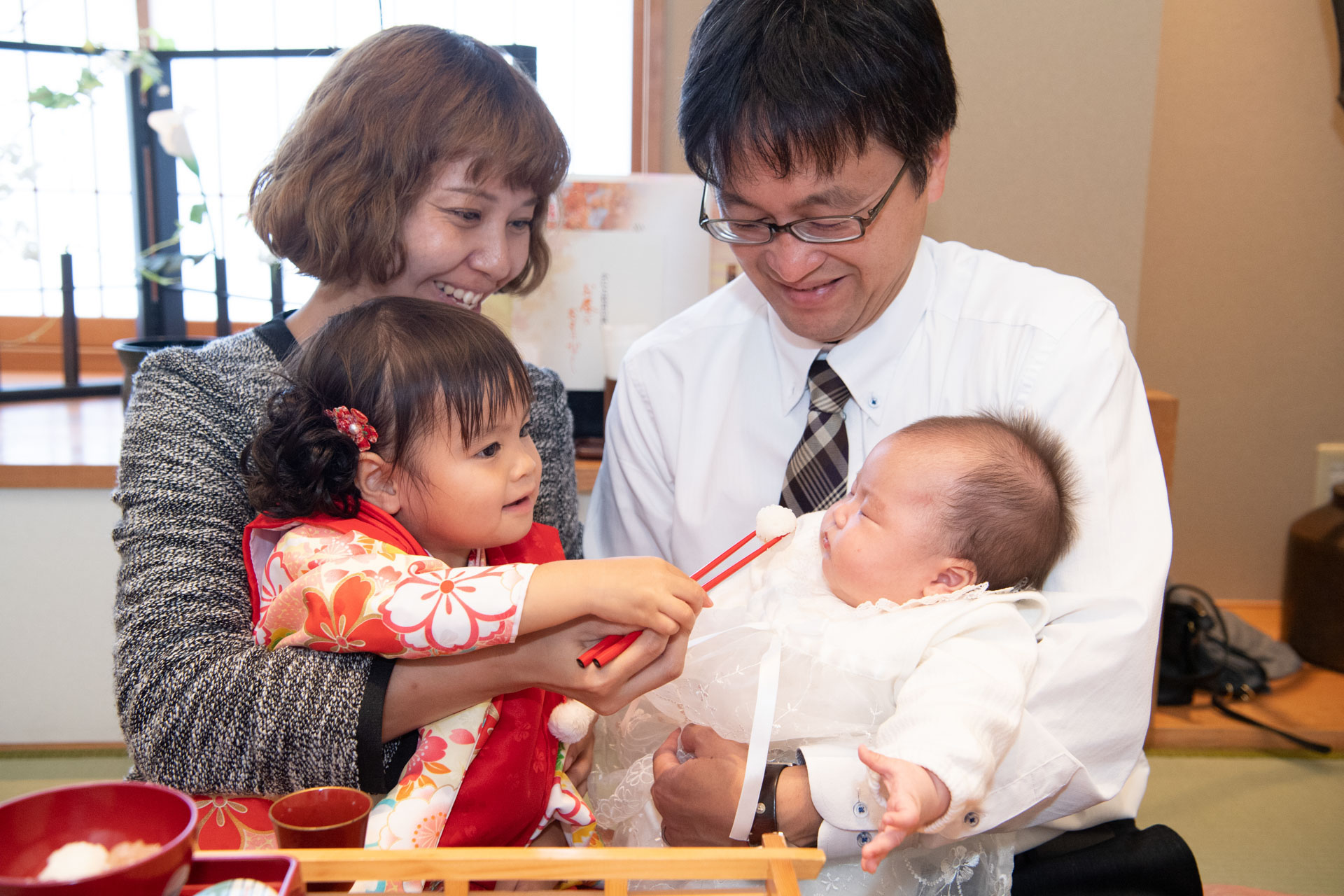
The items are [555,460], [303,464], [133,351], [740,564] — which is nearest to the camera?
[303,464]

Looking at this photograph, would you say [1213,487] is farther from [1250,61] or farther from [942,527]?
[942,527]

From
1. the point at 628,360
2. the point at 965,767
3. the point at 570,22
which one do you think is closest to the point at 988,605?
the point at 965,767

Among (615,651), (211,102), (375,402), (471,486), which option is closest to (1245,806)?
(615,651)

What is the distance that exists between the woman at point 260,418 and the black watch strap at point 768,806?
7.7 inches

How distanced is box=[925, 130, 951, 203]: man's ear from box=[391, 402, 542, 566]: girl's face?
0.65 meters

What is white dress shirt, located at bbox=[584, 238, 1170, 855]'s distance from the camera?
112cm

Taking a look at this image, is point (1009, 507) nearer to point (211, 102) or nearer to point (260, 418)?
point (260, 418)

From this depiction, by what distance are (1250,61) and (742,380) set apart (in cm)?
229

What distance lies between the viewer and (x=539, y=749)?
1186mm

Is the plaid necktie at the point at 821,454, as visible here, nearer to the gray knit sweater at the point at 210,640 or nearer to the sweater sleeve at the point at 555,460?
the sweater sleeve at the point at 555,460

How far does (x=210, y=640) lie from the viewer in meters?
1.11

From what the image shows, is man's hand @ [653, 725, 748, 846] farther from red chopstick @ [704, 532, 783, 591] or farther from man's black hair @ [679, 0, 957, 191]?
man's black hair @ [679, 0, 957, 191]

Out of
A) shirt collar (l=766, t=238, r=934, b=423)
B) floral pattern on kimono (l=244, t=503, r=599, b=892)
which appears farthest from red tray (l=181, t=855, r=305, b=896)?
shirt collar (l=766, t=238, r=934, b=423)

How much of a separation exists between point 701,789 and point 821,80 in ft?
2.80
